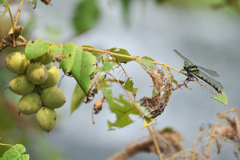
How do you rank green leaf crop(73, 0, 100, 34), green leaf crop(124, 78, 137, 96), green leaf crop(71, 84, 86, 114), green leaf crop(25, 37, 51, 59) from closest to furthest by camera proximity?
green leaf crop(25, 37, 51, 59), green leaf crop(124, 78, 137, 96), green leaf crop(71, 84, 86, 114), green leaf crop(73, 0, 100, 34)

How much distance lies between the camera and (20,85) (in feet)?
1.58

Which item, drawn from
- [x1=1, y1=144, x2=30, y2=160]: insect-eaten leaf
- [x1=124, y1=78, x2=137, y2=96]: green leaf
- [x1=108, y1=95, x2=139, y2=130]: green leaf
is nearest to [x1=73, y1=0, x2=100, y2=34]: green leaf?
[x1=108, y1=95, x2=139, y2=130]: green leaf

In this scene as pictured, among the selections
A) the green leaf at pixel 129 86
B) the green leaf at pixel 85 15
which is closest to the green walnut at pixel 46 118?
the green leaf at pixel 129 86

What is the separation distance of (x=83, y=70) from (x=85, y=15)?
666mm

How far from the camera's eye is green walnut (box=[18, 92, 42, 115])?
487 mm

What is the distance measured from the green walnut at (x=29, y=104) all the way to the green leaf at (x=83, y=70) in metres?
0.08

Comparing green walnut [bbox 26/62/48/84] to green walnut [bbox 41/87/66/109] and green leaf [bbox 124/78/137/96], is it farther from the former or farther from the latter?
green leaf [bbox 124/78/137/96]

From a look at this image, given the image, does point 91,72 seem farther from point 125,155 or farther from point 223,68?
point 223,68

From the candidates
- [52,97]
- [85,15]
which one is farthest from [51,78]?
[85,15]

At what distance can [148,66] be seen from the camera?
557mm

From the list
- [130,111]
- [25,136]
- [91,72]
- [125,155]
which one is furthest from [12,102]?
[91,72]

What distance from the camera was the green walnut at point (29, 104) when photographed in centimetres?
49

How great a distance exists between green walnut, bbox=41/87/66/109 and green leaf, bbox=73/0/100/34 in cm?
64

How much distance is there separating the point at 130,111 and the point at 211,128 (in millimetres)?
279
